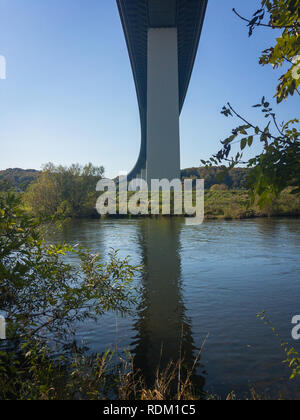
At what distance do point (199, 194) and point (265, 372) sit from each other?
31421mm

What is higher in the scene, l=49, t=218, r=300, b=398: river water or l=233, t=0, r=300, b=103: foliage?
l=233, t=0, r=300, b=103: foliage

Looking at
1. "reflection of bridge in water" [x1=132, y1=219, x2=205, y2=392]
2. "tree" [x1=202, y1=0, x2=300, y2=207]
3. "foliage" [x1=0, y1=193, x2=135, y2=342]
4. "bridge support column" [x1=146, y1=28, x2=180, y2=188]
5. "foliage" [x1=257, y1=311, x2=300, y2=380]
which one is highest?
"bridge support column" [x1=146, y1=28, x2=180, y2=188]

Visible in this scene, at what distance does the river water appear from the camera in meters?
4.14

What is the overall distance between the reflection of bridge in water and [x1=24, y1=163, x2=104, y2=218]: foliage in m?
21.8

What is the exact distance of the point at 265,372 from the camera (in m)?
4.06

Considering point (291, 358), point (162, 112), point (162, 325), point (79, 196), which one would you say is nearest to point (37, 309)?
point (162, 325)

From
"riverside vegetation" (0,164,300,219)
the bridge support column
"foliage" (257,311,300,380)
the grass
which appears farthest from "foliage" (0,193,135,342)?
the bridge support column

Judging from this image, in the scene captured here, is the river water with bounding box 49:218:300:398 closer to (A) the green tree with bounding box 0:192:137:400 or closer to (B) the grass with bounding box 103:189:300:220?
(A) the green tree with bounding box 0:192:137:400

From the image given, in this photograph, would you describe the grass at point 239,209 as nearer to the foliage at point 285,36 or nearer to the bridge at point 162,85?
the bridge at point 162,85

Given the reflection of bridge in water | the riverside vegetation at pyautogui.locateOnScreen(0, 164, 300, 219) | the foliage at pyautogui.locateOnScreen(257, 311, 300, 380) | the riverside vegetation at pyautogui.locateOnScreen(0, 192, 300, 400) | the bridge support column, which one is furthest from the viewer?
the bridge support column

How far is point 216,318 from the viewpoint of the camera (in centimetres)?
587

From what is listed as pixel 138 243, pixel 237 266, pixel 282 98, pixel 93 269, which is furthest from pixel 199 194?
pixel 282 98

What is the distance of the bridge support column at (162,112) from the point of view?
33.1m
